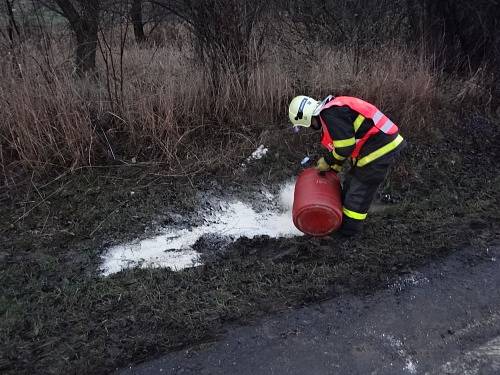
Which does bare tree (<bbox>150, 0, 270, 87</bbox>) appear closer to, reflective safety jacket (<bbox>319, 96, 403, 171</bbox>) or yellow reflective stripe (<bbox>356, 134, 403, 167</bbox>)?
reflective safety jacket (<bbox>319, 96, 403, 171</bbox>)

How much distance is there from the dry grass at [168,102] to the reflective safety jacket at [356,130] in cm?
146

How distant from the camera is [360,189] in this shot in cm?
363

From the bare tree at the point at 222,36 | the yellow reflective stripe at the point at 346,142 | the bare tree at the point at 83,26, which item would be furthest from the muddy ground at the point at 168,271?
the bare tree at the point at 83,26

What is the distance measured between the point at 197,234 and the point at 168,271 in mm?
630

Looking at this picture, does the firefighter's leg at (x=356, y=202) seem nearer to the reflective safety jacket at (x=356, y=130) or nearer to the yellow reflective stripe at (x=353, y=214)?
the yellow reflective stripe at (x=353, y=214)

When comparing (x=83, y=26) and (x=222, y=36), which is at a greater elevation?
(x=83, y=26)

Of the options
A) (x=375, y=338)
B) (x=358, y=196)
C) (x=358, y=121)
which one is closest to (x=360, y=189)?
(x=358, y=196)

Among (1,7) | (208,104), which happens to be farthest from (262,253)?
(1,7)

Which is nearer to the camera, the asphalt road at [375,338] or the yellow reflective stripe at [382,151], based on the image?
the asphalt road at [375,338]

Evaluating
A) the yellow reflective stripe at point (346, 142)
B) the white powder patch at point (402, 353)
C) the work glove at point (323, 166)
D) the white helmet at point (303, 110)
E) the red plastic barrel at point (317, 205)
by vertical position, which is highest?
the white helmet at point (303, 110)

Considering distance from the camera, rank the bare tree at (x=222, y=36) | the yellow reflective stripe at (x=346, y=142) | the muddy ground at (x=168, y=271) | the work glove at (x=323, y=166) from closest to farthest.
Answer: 1. the muddy ground at (x=168, y=271)
2. the yellow reflective stripe at (x=346, y=142)
3. the work glove at (x=323, y=166)
4. the bare tree at (x=222, y=36)

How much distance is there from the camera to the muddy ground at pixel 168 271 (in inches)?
104

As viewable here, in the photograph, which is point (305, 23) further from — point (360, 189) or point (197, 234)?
point (197, 234)

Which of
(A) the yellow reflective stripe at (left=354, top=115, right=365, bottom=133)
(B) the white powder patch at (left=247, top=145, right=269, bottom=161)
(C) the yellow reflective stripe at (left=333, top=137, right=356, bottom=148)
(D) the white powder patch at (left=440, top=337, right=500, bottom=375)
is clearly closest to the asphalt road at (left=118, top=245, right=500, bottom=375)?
(D) the white powder patch at (left=440, top=337, right=500, bottom=375)
